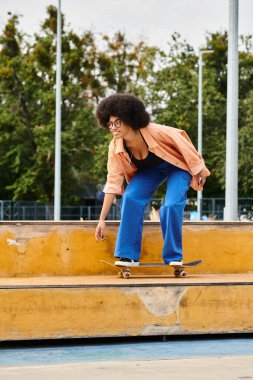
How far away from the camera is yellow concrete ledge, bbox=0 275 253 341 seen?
6.71m

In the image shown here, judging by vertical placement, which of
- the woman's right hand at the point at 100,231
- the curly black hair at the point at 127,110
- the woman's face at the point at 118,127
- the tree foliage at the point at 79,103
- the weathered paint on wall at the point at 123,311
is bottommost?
the weathered paint on wall at the point at 123,311

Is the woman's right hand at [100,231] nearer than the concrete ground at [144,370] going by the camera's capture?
No

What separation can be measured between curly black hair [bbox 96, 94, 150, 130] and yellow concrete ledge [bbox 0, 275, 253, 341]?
133cm

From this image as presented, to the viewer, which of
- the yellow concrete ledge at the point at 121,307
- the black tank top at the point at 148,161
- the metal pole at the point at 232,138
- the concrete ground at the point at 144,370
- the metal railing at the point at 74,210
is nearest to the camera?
the concrete ground at the point at 144,370

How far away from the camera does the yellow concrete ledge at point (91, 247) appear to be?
777cm

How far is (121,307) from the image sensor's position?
6883 mm

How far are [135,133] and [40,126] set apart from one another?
3349 cm

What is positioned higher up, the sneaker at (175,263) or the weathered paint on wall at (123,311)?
the sneaker at (175,263)

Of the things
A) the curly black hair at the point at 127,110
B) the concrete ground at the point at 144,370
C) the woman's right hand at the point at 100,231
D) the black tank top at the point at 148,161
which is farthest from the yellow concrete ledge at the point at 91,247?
the concrete ground at the point at 144,370

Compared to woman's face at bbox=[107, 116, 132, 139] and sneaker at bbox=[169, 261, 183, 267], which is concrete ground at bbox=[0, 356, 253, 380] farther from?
woman's face at bbox=[107, 116, 132, 139]

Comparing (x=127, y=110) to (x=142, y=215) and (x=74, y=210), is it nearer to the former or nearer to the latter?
(x=142, y=215)

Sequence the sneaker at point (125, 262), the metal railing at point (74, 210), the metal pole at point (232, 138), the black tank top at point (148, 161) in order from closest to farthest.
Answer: the sneaker at point (125, 262), the black tank top at point (148, 161), the metal pole at point (232, 138), the metal railing at point (74, 210)

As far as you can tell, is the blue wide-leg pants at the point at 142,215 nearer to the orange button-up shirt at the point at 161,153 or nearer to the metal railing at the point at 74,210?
the orange button-up shirt at the point at 161,153

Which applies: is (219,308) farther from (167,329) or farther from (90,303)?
(90,303)
